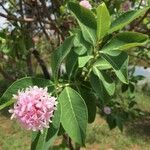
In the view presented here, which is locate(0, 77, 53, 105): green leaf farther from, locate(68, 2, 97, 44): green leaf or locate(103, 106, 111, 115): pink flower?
locate(103, 106, 111, 115): pink flower

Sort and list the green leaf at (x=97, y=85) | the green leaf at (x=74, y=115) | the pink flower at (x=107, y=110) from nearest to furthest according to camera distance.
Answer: the green leaf at (x=74, y=115) < the green leaf at (x=97, y=85) < the pink flower at (x=107, y=110)

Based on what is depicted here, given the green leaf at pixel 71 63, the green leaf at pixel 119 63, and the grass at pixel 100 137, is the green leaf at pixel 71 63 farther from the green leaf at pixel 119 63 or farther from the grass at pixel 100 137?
the grass at pixel 100 137

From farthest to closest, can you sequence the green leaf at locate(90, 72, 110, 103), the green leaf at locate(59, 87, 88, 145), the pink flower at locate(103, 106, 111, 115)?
1. the pink flower at locate(103, 106, 111, 115)
2. the green leaf at locate(90, 72, 110, 103)
3. the green leaf at locate(59, 87, 88, 145)

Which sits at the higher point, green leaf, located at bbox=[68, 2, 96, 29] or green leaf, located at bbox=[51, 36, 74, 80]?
green leaf, located at bbox=[68, 2, 96, 29]

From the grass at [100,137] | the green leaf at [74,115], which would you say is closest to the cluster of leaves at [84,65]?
the green leaf at [74,115]

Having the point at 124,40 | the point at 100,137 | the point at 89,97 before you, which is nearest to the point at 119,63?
the point at 124,40

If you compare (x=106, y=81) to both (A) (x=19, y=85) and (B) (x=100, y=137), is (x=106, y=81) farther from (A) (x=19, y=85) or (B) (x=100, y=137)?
(B) (x=100, y=137)

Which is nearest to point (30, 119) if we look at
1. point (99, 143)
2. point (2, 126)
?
point (99, 143)

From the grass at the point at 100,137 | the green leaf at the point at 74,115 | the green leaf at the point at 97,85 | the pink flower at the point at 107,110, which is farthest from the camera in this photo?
the grass at the point at 100,137

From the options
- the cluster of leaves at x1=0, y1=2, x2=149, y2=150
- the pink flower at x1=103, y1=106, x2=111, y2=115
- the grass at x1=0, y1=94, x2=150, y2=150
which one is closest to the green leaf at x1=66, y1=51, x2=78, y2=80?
the cluster of leaves at x1=0, y1=2, x2=149, y2=150
